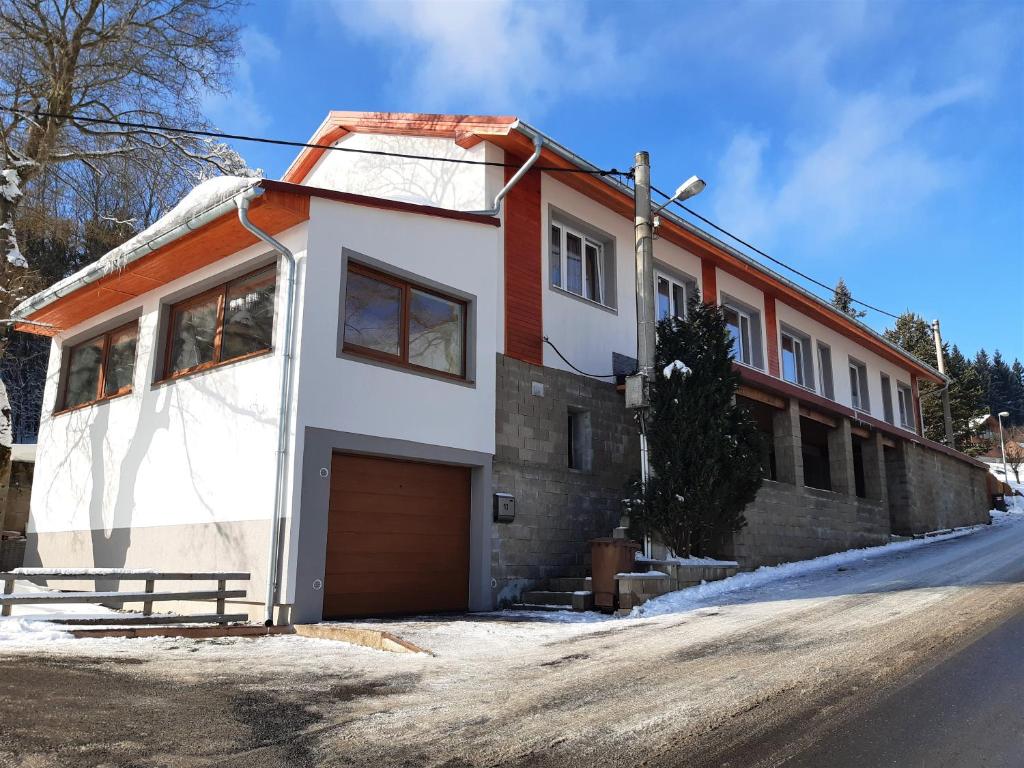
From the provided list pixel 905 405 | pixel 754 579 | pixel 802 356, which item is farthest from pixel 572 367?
pixel 905 405

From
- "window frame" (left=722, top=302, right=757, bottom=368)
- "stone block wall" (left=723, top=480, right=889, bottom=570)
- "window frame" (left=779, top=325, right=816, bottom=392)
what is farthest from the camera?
"window frame" (left=779, top=325, right=816, bottom=392)

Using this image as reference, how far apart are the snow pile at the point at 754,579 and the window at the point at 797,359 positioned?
14.5 ft

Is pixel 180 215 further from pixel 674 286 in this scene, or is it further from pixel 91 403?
pixel 674 286

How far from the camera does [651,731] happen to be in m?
3.92

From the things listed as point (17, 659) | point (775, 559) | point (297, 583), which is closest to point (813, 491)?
point (775, 559)

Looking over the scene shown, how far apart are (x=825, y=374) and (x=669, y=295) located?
7.48 meters

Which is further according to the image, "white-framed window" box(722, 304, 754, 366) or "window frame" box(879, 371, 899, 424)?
"window frame" box(879, 371, 899, 424)

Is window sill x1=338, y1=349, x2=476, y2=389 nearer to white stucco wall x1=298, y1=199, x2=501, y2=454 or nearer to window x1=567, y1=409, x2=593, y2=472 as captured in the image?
white stucco wall x1=298, y1=199, x2=501, y2=454

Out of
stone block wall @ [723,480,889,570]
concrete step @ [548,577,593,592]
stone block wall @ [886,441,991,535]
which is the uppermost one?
stone block wall @ [886,441,991,535]

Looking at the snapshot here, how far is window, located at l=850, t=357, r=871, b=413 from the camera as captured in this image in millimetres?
22078

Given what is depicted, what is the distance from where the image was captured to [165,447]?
1029 cm

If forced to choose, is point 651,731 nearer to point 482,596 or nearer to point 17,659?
point 17,659

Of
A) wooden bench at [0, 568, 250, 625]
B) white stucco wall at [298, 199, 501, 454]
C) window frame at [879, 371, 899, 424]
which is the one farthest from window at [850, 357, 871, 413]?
wooden bench at [0, 568, 250, 625]

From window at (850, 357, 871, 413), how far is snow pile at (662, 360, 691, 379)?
42.3 feet
